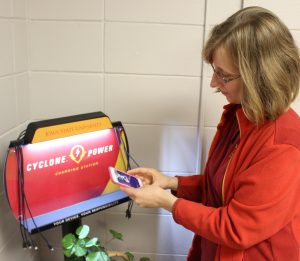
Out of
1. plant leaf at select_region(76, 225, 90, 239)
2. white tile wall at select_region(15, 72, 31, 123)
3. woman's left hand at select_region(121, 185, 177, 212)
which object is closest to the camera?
woman's left hand at select_region(121, 185, 177, 212)

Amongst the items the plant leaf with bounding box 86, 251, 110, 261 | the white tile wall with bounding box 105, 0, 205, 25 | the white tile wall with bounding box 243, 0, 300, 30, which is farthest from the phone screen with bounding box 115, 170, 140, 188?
the white tile wall with bounding box 243, 0, 300, 30

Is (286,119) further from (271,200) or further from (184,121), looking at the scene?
(184,121)

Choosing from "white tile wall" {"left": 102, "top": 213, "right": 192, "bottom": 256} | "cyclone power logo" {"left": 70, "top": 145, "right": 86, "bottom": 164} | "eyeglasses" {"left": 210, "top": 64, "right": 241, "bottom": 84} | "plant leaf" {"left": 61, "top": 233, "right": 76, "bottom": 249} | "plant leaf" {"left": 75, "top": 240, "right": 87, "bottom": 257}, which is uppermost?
"eyeglasses" {"left": 210, "top": 64, "right": 241, "bottom": 84}

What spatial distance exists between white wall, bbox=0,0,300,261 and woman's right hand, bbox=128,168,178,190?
11.3 inches

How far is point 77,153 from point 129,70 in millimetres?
451

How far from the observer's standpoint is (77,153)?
118 centimetres

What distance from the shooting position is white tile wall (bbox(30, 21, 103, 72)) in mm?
1425

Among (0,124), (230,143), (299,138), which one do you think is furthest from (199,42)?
(0,124)

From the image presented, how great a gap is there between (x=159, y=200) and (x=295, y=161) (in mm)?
385

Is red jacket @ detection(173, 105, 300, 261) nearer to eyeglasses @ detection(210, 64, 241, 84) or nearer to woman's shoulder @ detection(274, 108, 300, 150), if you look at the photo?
woman's shoulder @ detection(274, 108, 300, 150)

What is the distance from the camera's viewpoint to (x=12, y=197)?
1075 mm

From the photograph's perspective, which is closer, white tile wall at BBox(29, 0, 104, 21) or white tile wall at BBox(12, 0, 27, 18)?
white tile wall at BBox(12, 0, 27, 18)

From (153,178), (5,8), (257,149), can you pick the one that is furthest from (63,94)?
(257,149)

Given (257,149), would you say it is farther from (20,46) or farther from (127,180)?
(20,46)
